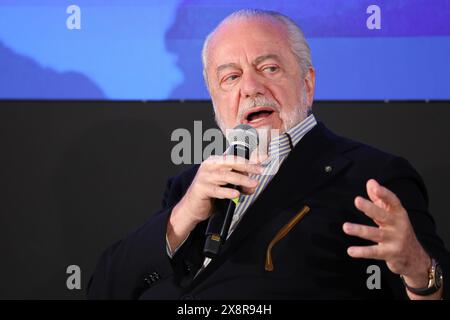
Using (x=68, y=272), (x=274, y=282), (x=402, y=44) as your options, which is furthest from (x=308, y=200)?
(x=68, y=272)

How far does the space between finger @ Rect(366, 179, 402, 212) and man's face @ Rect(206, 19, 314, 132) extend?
1.99ft

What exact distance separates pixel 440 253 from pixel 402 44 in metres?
1.12

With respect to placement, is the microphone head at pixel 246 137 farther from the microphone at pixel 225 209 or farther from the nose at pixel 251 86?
the nose at pixel 251 86

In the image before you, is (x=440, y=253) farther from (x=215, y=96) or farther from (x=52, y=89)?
(x=52, y=89)

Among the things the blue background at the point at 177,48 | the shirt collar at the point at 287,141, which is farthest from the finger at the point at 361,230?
the blue background at the point at 177,48

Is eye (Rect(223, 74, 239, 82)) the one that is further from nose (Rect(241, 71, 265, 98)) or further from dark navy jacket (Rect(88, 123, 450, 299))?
dark navy jacket (Rect(88, 123, 450, 299))

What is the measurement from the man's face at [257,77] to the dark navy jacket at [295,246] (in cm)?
15

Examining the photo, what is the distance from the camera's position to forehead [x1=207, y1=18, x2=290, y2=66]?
195 cm

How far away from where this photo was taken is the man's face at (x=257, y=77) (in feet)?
6.21

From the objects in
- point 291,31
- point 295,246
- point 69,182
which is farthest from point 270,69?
point 69,182

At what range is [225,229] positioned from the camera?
1.48 m

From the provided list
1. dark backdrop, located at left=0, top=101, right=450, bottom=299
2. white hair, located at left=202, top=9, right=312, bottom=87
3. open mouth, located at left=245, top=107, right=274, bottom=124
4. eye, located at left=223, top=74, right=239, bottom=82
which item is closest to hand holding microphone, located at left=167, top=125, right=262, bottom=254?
open mouth, located at left=245, top=107, right=274, bottom=124

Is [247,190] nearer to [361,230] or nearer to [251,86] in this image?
[361,230]

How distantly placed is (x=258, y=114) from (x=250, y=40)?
0.25 meters
